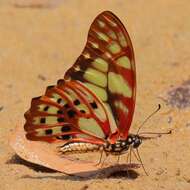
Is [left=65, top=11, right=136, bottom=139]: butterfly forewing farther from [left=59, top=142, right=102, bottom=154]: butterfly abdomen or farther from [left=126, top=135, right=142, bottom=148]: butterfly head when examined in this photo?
[left=59, top=142, right=102, bottom=154]: butterfly abdomen

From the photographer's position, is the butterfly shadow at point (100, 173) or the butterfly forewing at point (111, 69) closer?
the butterfly forewing at point (111, 69)

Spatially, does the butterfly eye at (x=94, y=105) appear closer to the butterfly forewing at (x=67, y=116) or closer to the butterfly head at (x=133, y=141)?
the butterfly forewing at (x=67, y=116)

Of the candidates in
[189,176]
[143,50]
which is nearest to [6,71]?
[143,50]

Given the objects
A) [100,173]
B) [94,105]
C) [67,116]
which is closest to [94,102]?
[94,105]

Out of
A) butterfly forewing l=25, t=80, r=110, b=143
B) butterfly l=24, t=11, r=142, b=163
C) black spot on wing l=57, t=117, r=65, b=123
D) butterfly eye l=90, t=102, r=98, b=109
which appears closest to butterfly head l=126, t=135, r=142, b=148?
butterfly l=24, t=11, r=142, b=163

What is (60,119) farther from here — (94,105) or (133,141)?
(133,141)

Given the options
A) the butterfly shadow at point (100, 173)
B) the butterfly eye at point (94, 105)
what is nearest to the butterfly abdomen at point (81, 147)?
the butterfly shadow at point (100, 173)
